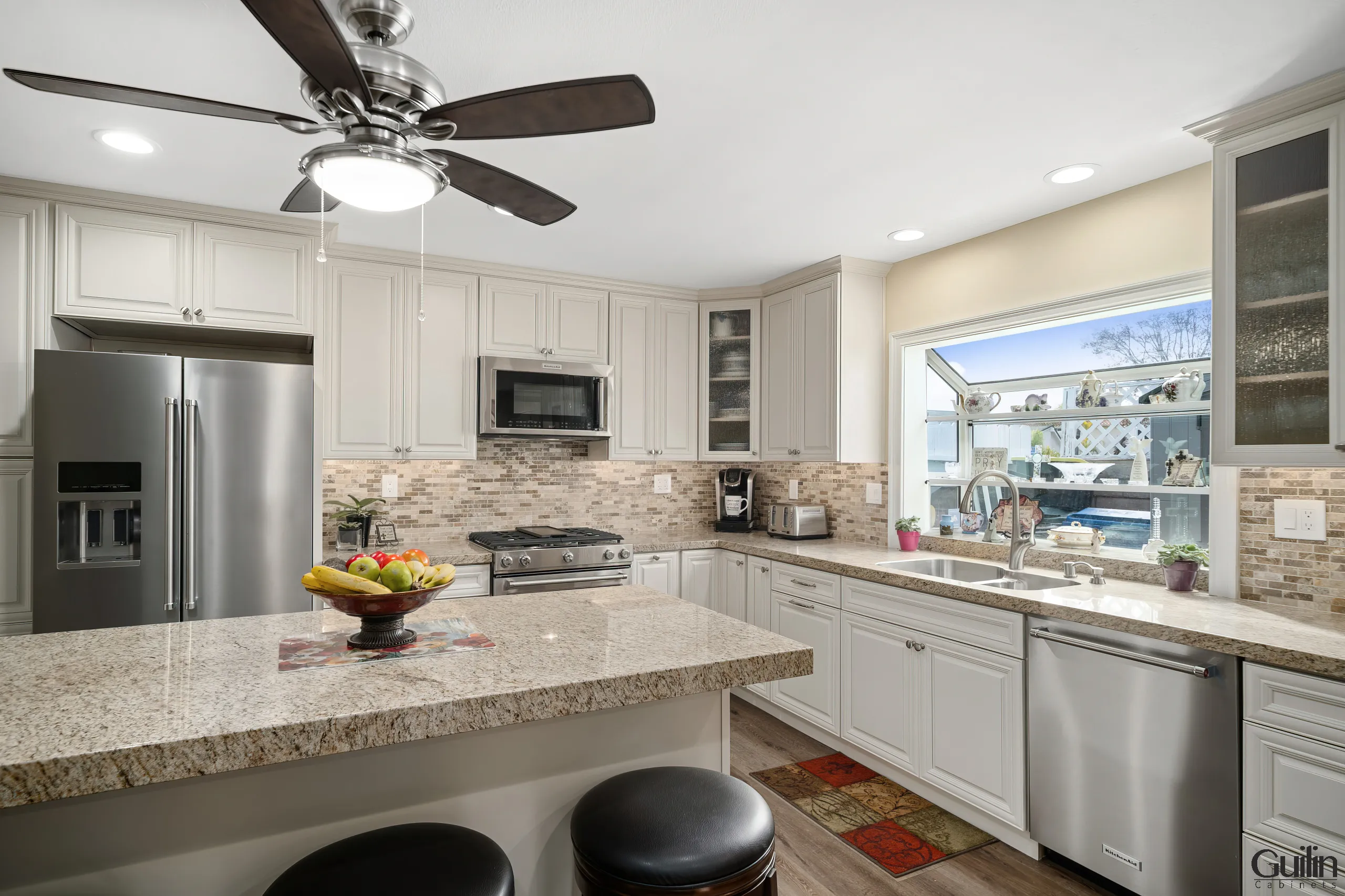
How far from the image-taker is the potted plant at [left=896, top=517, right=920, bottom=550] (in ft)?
11.7

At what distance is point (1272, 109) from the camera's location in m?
2.05

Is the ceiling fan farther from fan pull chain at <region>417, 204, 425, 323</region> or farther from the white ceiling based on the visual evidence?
fan pull chain at <region>417, 204, 425, 323</region>

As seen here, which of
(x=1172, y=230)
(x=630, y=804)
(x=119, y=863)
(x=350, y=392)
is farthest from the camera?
(x=350, y=392)

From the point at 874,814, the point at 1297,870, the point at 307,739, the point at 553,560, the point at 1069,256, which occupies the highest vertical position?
the point at 1069,256

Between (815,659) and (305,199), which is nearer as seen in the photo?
(305,199)

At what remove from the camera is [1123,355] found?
2.91 meters

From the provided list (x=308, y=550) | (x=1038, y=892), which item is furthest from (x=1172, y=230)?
(x=308, y=550)

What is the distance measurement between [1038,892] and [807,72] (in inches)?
102

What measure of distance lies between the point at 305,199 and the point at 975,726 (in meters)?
2.80

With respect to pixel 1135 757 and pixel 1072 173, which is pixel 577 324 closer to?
pixel 1072 173

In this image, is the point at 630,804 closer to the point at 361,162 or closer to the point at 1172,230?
the point at 361,162

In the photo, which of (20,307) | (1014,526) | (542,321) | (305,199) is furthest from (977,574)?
(20,307)

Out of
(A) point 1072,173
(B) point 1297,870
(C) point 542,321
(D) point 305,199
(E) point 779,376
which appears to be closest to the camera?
(B) point 1297,870

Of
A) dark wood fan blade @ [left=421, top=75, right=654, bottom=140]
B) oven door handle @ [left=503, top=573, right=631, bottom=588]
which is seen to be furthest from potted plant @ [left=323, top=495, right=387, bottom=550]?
dark wood fan blade @ [left=421, top=75, right=654, bottom=140]
